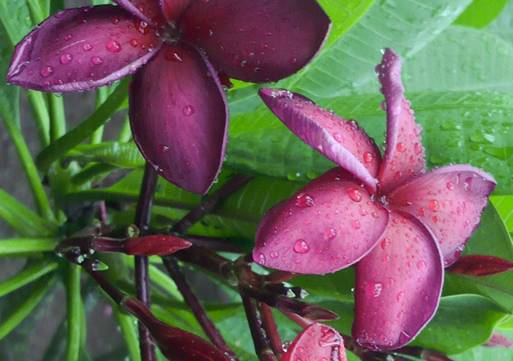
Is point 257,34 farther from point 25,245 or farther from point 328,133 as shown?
point 25,245

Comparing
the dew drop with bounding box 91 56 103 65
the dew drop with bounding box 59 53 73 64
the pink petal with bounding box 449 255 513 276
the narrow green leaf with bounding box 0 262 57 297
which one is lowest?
the narrow green leaf with bounding box 0 262 57 297

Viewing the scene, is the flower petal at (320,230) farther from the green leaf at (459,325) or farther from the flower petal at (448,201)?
the green leaf at (459,325)

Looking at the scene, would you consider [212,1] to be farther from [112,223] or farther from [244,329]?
[244,329]

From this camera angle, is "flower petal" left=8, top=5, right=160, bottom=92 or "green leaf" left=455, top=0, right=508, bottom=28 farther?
"green leaf" left=455, top=0, right=508, bottom=28

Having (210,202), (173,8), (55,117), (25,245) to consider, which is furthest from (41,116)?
(173,8)

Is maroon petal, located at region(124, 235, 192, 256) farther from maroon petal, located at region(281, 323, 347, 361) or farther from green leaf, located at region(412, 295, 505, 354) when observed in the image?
green leaf, located at region(412, 295, 505, 354)

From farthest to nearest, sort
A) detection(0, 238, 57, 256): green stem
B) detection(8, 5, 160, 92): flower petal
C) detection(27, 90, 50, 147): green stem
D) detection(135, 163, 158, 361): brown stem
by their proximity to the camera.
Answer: detection(27, 90, 50, 147): green stem, detection(0, 238, 57, 256): green stem, detection(135, 163, 158, 361): brown stem, detection(8, 5, 160, 92): flower petal

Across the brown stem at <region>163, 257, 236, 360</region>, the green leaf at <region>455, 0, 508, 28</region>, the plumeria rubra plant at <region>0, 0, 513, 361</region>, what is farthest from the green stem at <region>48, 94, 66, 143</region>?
the green leaf at <region>455, 0, 508, 28</region>
